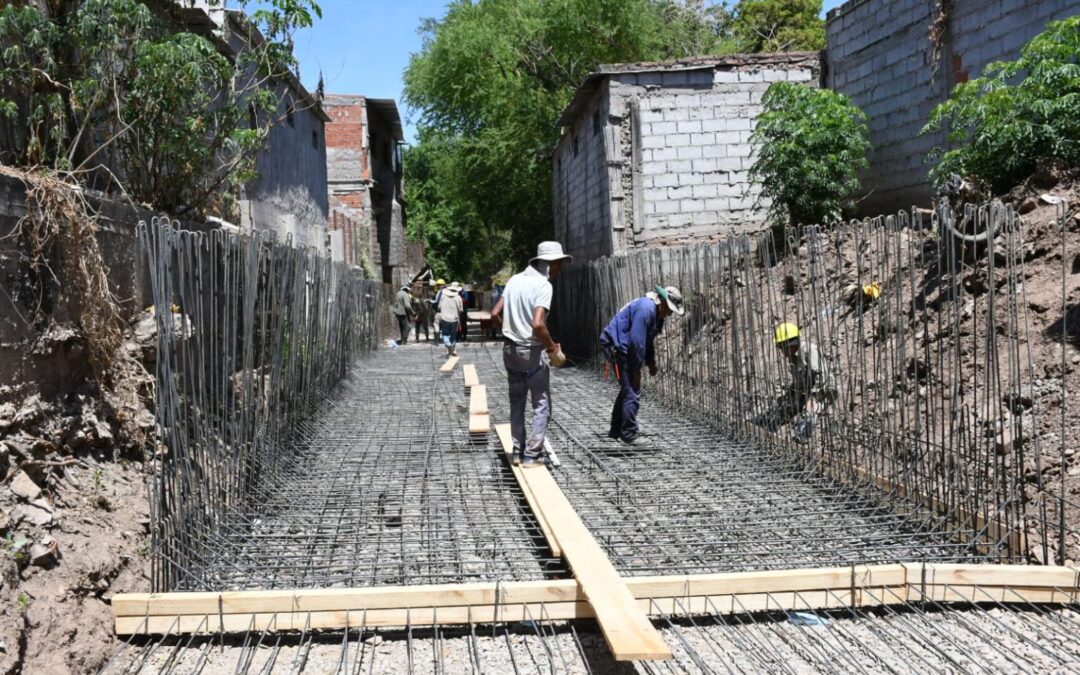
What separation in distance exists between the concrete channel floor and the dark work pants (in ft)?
0.55

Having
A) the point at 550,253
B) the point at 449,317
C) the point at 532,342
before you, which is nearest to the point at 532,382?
the point at 532,342

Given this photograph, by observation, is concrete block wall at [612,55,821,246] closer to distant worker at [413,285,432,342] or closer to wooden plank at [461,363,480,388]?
wooden plank at [461,363,480,388]

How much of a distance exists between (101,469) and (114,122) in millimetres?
4004

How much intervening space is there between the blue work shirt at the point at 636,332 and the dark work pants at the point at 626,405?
0.08 meters

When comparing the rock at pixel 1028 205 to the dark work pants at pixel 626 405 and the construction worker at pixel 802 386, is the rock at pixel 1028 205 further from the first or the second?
the dark work pants at pixel 626 405

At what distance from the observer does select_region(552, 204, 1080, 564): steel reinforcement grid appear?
4793 mm

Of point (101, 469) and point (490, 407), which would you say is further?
point (490, 407)

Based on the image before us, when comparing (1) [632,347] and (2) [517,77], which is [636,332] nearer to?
(1) [632,347]

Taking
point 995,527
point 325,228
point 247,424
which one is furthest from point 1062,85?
point 325,228

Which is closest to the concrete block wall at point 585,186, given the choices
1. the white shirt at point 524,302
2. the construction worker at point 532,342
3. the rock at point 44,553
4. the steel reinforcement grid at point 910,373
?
the steel reinforcement grid at point 910,373

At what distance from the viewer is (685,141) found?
15398mm

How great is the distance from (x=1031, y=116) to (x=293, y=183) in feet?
40.8

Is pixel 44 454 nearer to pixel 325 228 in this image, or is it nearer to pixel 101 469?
pixel 101 469

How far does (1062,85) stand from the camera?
8148 millimetres
